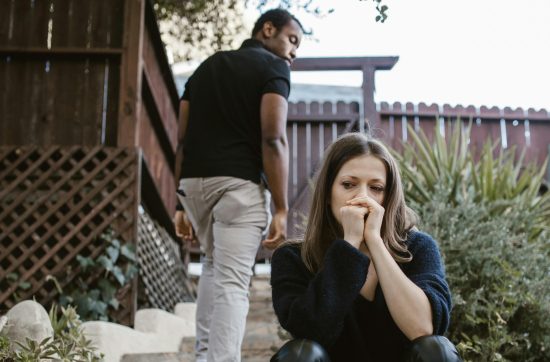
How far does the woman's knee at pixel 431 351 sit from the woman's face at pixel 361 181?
1.46 feet

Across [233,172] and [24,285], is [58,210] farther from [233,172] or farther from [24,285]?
[233,172]

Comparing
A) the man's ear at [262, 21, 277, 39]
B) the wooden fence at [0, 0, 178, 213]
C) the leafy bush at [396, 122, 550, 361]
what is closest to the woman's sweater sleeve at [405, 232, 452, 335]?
the leafy bush at [396, 122, 550, 361]

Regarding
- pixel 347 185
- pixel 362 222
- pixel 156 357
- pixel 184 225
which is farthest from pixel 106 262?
pixel 362 222

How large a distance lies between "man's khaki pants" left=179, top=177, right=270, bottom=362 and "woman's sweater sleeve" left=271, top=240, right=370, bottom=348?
0.79 metres

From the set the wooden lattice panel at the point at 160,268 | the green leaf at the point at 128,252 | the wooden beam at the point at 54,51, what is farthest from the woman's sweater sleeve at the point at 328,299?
the wooden beam at the point at 54,51

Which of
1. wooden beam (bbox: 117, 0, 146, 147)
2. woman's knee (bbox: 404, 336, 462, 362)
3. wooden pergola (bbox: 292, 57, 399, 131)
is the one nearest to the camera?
woman's knee (bbox: 404, 336, 462, 362)

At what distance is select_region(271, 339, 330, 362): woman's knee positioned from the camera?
1.83 meters

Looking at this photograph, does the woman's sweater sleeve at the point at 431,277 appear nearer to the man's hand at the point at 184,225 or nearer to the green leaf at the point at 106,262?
Answer: the man's hand at the point at 184,225

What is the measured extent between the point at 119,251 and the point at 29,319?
1725 millimetres

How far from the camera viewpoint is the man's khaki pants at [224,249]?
9.30 feet

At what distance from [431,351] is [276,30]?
202 centimetres

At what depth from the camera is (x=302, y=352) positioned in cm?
185

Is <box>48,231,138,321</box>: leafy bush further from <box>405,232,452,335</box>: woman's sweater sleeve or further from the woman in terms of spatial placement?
<box>405,232,452,335</box>: woman's sweater sleeve

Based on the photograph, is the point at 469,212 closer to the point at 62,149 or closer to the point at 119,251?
the point at 119,251
